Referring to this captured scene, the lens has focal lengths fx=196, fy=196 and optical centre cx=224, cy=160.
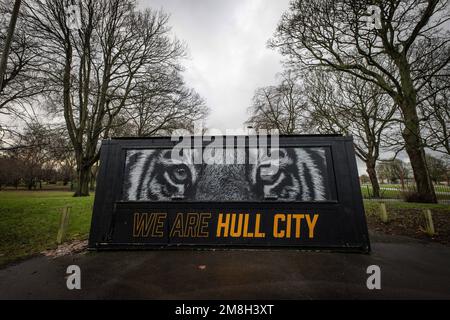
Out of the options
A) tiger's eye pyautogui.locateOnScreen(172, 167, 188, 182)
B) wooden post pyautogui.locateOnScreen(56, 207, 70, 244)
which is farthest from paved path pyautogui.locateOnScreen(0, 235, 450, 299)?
tiger's eye pyautogui.locateOnScreen(172, 167, 188, 182)

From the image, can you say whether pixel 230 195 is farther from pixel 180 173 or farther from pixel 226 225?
pixel 180 173

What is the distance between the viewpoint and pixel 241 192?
464 cm

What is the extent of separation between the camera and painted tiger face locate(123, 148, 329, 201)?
460cm

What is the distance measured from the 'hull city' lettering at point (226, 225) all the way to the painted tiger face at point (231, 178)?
395mm

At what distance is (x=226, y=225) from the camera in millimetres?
4480

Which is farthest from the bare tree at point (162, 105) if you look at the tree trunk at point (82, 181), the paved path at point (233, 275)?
the paved path at point (233, 275)

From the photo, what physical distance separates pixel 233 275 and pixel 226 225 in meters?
1.40

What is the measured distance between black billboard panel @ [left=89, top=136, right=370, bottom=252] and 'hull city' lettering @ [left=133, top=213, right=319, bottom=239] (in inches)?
0.8

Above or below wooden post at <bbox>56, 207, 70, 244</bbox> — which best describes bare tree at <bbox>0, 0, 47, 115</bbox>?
above

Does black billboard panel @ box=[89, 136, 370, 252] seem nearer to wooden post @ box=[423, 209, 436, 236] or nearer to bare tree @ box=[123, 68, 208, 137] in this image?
wooden post @ box=[423, 209, 436, 236]

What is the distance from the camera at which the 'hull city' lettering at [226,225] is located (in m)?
4.39

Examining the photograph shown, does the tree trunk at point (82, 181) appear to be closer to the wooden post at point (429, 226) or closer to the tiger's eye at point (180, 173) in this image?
the tiger's eye at point (180, 173)
